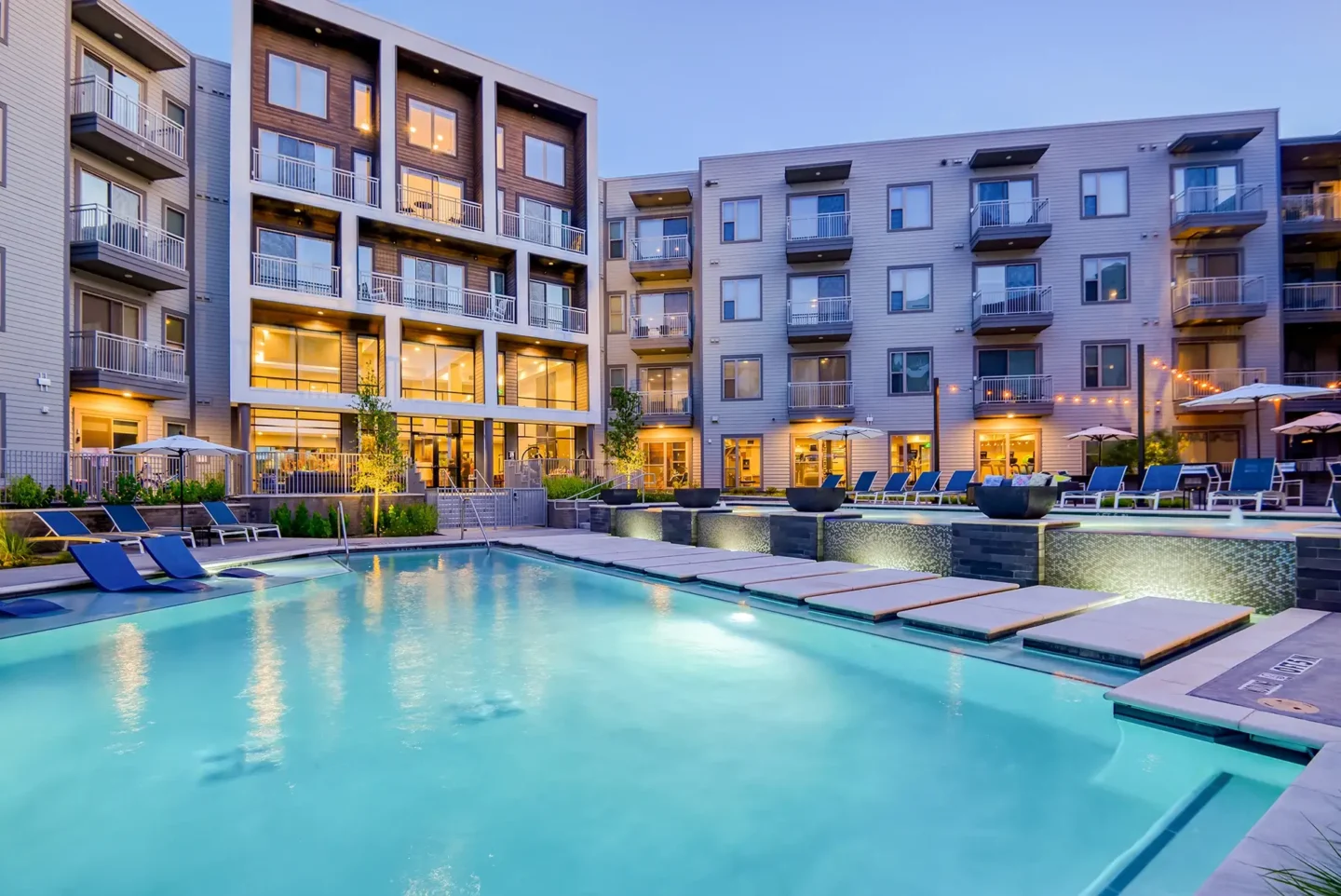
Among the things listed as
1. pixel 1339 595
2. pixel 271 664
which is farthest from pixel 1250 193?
pixel 271 664

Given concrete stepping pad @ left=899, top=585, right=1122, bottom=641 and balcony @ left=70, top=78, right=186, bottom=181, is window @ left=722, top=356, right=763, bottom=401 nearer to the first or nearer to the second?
balcony @ left=70, top=78, right=186, bottom=181

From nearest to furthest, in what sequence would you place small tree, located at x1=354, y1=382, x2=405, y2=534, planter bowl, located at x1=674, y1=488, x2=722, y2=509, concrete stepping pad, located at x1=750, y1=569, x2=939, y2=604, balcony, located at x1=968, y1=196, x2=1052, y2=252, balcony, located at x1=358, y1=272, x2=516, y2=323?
concrete stepping pad, located at x1=750, y1=569, x2=939, y2=604 < planter bowl, located at x1=674, y1=488, x2=722, y2=509 < small tree, located at x1=354, y1=382, x2=405, y2=534 < balcony, located at x1=358, y1=272, x2=516, y2=323 < balcony, located at x1=968, y1=196, x2=1052, y2=252

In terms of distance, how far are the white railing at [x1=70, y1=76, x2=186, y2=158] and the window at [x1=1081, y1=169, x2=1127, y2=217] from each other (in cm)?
2637

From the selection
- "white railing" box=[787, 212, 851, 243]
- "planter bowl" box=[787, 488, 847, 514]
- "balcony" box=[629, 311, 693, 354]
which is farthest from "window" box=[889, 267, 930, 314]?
"planter bowl" box=[787, 488, 847, 514]

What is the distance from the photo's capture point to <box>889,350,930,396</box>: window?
2231cm

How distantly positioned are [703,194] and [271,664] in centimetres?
2194

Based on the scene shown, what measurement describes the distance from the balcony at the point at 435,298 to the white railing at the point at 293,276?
33.0 inches

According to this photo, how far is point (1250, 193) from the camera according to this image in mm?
20344

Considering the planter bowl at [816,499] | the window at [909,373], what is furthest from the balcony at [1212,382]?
the planter bowl at [816,499]

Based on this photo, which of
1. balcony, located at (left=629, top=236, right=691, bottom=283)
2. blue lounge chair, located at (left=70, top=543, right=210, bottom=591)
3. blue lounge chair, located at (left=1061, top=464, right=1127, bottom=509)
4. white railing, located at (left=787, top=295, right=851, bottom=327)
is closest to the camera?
blue lounge chair, located at (left=70, top=543, right=210, bottom=591)

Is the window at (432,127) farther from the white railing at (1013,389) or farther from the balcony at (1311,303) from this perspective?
the balcony at (1311,303)

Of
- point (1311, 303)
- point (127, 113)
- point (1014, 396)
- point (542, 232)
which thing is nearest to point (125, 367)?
point (127, 113)

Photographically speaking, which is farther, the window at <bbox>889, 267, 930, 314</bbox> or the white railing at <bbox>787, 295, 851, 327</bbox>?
the white railing at <bbox>787, 295, 851, 327</bbox>

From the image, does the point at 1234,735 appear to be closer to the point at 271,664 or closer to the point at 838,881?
the point at 838,881
